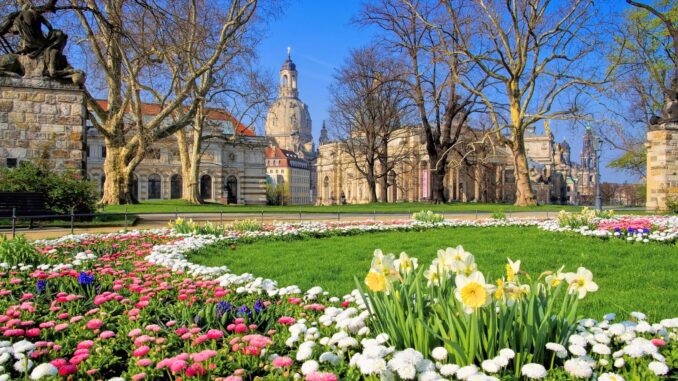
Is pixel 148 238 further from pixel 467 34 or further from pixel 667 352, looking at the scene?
pixel 467 34

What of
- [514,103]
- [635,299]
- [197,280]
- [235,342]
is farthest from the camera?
[514,103]

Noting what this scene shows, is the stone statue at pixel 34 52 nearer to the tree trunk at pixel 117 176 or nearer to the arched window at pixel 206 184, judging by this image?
the tree trunk at pixel 117 176

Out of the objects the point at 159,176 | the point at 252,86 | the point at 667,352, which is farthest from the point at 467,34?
the point at 159,176

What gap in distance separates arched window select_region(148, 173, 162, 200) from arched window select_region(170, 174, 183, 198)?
4.88 feet

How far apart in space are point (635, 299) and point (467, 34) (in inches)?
987

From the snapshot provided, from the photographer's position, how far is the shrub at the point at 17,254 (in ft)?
22.0

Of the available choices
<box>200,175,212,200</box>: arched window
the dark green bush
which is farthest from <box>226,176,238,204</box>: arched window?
the dark green bush

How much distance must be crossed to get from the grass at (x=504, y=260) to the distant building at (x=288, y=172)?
129574mm

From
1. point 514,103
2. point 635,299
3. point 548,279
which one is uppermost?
point 514,103

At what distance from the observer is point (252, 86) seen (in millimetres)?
33406

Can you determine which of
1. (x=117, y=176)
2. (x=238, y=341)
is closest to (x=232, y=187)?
(x=117, y=176)

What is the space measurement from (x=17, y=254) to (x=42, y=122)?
9.64 metres

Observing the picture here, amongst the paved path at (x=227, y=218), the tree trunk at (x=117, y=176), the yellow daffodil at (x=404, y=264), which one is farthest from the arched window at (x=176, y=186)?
the yellow daffodil at (x=404, y=264)

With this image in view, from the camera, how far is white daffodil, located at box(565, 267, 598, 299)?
2.96 m
